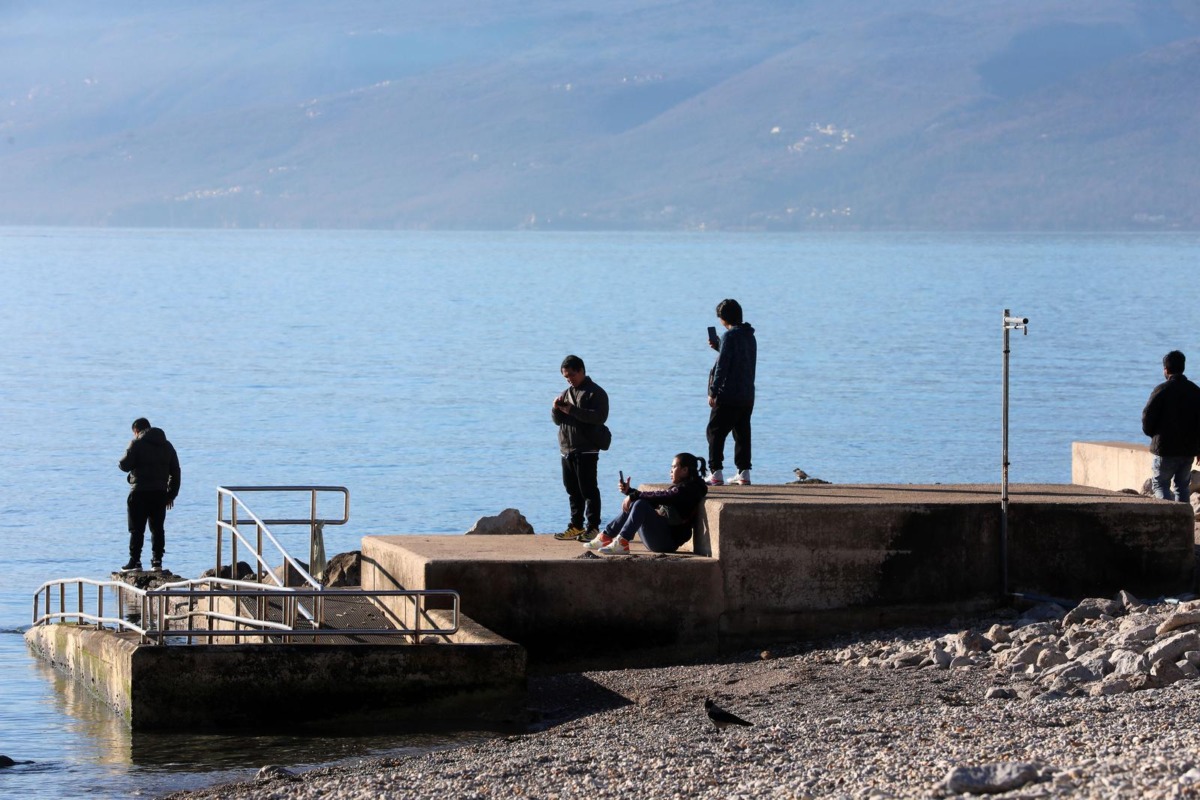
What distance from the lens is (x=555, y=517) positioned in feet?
87.8

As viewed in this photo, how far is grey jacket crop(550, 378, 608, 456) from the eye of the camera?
13320 millimetres

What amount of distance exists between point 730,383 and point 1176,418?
10.6ft

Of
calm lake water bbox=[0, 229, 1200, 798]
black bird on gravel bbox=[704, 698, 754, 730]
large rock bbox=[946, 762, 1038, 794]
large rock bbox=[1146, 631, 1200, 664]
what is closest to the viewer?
large rock bbox=[946, 762, 1038, 794]

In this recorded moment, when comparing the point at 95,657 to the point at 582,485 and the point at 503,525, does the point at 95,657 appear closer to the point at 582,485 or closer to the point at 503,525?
the point at 582,485

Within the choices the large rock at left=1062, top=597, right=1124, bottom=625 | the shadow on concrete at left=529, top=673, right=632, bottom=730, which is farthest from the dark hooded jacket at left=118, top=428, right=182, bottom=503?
the large rock at left=1062, top=597, right=1124, bottom=625

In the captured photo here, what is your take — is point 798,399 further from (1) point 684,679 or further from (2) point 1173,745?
(2) point 1173,745

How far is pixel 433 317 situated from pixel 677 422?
1708 inches

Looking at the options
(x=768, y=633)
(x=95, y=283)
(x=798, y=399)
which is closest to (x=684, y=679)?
(x=768, y=633)

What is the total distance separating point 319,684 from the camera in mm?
11516

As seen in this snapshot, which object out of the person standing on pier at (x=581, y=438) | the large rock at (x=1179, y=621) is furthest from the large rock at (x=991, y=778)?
the person standing on pier at (x=581, y=438)

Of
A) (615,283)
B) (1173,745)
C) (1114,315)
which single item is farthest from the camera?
(615,283)

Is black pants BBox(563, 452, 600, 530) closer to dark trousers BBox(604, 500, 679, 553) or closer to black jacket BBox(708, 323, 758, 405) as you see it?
dark trousers BBox(604, 500, 679, 553)

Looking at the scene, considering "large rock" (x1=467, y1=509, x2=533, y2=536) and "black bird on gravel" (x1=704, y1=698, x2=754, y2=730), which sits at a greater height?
"large rock" (x1=467, y1=509, x2=533, y2=536)

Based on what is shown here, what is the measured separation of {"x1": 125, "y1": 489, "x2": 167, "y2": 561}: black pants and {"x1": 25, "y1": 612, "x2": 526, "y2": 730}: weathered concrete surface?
290 inches
